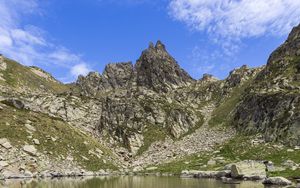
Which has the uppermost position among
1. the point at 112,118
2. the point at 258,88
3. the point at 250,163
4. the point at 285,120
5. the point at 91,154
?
the point at 258,88

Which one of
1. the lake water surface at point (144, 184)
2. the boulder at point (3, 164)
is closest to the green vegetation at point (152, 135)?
the boulder at point (3, 164)

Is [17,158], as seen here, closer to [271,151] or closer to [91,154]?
[91,154]

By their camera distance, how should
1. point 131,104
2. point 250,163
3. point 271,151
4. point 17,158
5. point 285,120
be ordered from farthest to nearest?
1. point 131,104
2. point 285,120
3. point 271,151
4. point 17,158
5. point 250,163

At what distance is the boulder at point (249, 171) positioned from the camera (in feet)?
266

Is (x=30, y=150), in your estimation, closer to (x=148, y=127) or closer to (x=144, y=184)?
(x=144, y=184)

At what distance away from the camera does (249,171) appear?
8281cm

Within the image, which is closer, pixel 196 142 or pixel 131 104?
pixel 196 142

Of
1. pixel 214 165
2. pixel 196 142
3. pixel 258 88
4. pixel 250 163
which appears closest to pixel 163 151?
pixel 196 142

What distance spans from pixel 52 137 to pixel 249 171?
2776 inches

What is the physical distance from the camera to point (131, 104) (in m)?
186

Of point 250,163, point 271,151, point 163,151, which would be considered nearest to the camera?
point 250,163

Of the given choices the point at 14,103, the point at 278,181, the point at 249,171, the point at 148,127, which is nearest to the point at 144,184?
the point at 249,171

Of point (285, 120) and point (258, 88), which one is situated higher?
point (258, 88)

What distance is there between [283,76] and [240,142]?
1822 inches
